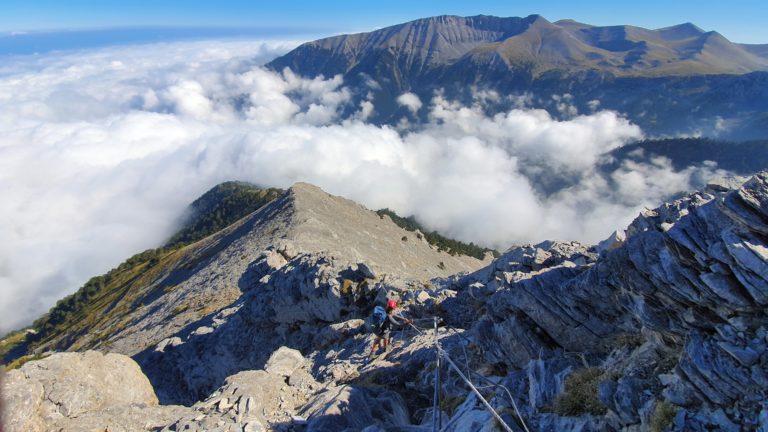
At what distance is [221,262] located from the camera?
8294 cm

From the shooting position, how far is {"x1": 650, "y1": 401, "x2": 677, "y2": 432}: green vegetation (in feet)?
33.1

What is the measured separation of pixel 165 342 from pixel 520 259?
132ft

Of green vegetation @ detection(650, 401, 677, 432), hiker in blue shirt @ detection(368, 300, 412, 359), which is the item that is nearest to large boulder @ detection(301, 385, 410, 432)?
hiker in blue shirt @ detection(368, 300, 412, 359)

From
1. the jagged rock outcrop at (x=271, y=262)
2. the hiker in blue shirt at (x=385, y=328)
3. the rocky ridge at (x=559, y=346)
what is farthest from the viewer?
the jagged rock outcrop at (x=271, y=262)

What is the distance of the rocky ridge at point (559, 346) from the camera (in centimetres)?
1039

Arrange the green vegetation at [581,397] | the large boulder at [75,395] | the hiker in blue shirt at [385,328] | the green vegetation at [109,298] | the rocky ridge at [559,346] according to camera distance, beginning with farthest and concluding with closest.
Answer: the green vegetation at [109,298], the hiker in blue shirt at [385,328], the large boulder at [75,395], the green vegetation at [581,397], the rocky ridge at [559,346]

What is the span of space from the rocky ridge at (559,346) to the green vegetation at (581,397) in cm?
4

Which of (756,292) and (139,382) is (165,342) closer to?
(139,382)

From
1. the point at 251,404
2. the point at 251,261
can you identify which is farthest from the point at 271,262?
the point at 251,404

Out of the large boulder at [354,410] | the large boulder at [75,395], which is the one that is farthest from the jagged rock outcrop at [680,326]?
the large boulder at [75,395]

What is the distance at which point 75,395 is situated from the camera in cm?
2086

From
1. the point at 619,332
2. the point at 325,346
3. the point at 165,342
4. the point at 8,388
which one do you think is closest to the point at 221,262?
the point at 165,342

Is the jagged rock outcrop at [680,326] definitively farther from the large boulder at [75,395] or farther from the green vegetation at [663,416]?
the large boulder at [75,395]

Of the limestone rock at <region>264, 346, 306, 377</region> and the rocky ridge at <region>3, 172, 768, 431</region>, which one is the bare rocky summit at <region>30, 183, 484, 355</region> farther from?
the limestone rock at <region>264, 346, 306, 377</region>
